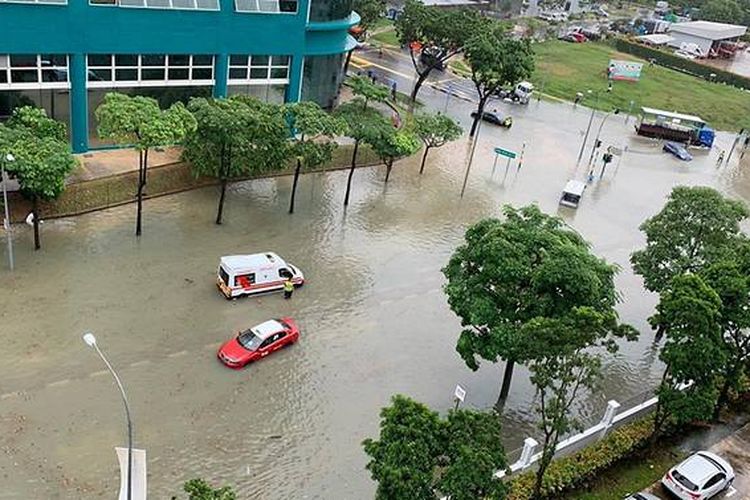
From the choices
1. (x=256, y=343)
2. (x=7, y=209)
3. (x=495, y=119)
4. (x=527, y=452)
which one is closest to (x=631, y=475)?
(x=527, y=452)

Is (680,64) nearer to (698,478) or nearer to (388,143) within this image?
(388,143)

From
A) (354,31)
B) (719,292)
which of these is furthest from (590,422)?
(354,31)

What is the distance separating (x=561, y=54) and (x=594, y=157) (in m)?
35.2

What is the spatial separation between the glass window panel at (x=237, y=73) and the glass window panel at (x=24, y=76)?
33.5ft

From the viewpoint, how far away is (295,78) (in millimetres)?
43531

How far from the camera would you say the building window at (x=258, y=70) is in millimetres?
41500

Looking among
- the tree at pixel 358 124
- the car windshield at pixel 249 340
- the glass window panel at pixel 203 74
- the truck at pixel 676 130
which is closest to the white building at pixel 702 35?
the truck at pixel 676 130

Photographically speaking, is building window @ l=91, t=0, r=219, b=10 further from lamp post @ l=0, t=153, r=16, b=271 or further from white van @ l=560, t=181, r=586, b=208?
white van @ l=560, t=181, r=586, b=208

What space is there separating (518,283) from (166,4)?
2474 cm

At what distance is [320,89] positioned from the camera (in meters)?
47.2

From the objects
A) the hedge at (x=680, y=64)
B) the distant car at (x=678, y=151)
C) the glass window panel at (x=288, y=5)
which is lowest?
the distant car at (x=678, y=151)

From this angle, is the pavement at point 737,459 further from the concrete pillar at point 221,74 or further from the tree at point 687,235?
the concrete pillar at point 221,74

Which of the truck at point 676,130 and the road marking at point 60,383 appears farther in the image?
the truck at point 676,130

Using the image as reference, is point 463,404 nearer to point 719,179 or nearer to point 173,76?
point 173,76
